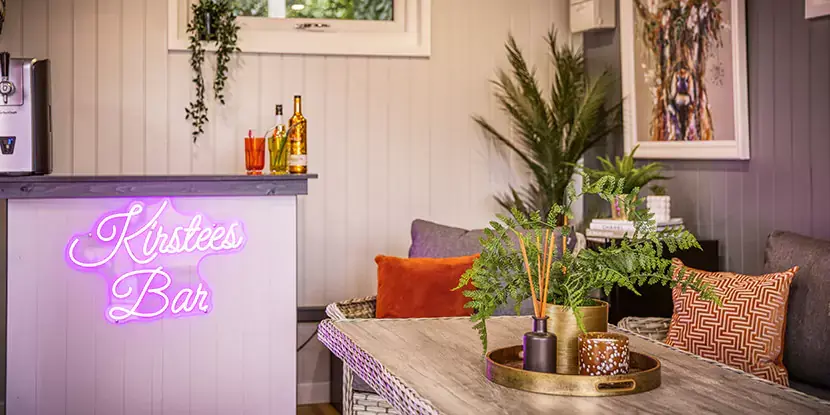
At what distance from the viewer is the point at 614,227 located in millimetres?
4230

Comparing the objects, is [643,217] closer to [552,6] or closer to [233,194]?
[233,194]

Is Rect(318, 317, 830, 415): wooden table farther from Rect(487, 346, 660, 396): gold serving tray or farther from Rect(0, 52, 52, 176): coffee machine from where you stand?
Rect(0, 52, 52, 176): coffee machine

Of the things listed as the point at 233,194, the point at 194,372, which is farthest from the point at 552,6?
the point at 194,372

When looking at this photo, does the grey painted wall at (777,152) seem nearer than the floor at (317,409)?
Yes

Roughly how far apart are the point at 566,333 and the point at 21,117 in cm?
246

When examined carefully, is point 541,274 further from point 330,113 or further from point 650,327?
point 330,113

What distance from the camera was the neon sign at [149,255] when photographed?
3.65m

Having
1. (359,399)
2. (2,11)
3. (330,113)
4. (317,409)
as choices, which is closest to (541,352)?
(359,399)

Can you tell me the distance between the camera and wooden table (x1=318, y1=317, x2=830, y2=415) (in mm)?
1957

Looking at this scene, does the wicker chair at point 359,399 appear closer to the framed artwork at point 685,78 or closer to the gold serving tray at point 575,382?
the gold serving tray at point 575,382

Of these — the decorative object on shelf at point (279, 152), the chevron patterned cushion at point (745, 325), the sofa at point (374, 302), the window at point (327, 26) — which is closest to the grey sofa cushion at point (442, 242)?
the sofa at point (374, 302)

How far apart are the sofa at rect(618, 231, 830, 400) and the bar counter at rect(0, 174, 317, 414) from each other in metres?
1.82

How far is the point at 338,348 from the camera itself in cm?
283

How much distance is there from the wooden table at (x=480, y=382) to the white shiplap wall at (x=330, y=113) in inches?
78.9
